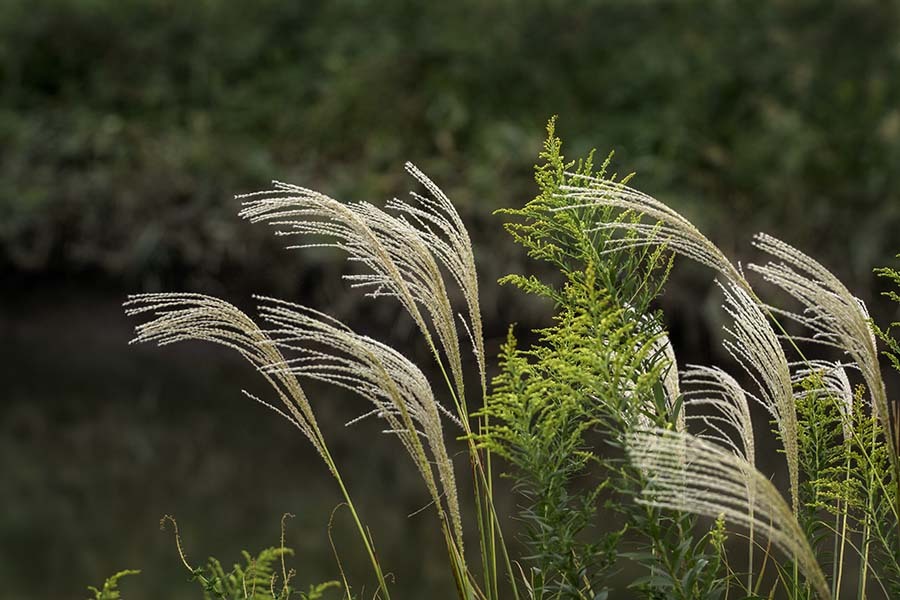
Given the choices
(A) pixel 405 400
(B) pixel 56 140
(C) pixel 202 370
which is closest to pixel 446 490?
(A) pixel 405 400

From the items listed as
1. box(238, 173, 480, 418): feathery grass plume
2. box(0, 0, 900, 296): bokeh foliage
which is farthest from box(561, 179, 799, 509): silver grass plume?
box(0, 0, 900, 296): bokeh foliage

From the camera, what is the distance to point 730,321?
7730mm

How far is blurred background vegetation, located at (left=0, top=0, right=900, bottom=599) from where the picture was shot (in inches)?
311

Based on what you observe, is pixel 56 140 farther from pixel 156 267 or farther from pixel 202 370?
pixel 202 370

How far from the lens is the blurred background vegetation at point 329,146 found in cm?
791

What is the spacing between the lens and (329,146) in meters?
10.4

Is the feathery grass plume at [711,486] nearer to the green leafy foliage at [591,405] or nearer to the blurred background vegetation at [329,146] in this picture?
the green leafy foliage at [591,405]

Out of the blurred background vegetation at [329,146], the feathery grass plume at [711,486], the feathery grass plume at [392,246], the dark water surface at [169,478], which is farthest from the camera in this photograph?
the blurred background vegetation at [329,146]

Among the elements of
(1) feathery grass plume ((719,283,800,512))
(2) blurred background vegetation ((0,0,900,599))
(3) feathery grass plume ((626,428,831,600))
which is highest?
(2) blurred background vegetation ((0,0,900,599))

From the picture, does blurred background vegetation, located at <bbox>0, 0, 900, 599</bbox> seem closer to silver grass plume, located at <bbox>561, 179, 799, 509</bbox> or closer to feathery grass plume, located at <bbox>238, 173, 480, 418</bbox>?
feathery grass plume, located at <bbox>238, 173, 480, 418</bbox>

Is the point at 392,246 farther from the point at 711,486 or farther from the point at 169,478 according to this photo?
the point at 169,478

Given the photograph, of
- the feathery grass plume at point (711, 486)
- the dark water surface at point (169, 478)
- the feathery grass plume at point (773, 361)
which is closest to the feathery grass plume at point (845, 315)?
the feathery grass plume at point (773, 361)

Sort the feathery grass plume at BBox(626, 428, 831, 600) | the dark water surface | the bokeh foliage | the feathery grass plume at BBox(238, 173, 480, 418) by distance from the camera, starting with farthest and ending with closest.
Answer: the bokeh foliage, the dark water surface, the feathery grass plume at BBox(238, 173, 480, 418), the feathery grass plume at BBox(626, 428, 831, 600)

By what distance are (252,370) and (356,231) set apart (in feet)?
21.1
